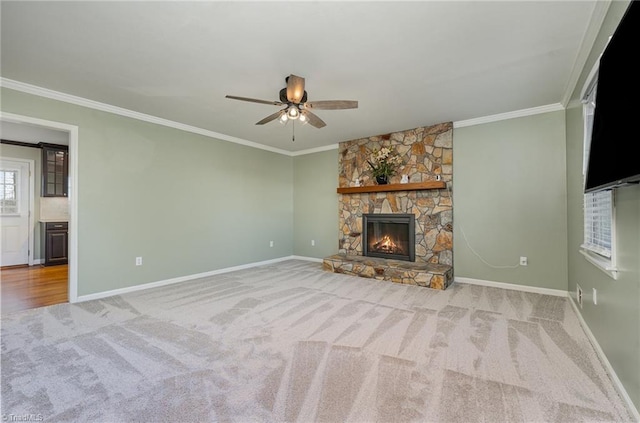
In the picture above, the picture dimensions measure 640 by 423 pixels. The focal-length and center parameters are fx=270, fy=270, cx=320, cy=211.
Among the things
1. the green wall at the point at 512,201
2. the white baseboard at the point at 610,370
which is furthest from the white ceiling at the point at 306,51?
the white baseboard at the point at 610,370

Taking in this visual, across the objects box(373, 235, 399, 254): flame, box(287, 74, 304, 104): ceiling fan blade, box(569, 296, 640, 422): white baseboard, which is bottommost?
box(569, 296, 640, 422): white baseboard

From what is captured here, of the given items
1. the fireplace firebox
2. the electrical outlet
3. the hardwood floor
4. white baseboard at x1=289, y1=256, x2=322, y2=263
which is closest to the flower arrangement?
the fireplace firebox

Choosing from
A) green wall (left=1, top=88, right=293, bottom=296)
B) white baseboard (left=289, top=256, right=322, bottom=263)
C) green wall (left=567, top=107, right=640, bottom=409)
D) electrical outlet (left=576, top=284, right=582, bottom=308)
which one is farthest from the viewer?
white baseboard (left=289, top=256, right=322, bottom=263)

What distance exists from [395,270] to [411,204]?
1250 millimetres

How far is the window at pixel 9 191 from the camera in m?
5.55

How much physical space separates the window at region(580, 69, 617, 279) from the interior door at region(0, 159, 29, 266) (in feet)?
29.6

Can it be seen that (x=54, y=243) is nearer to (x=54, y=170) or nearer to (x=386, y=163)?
(x=54, y=170)

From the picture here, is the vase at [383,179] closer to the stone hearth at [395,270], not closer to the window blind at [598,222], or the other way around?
the stone hearth at [395,270]

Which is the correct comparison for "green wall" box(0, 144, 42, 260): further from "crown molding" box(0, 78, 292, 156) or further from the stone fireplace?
the stone fireplace

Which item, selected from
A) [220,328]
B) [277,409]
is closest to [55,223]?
[220,328]

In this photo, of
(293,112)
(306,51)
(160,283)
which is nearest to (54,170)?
(160,283)

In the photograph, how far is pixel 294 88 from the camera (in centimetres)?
242

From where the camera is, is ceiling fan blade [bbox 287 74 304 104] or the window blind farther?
ceiling fan blade [bbox 287 74 304 104]

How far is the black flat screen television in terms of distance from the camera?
43.9 inches
